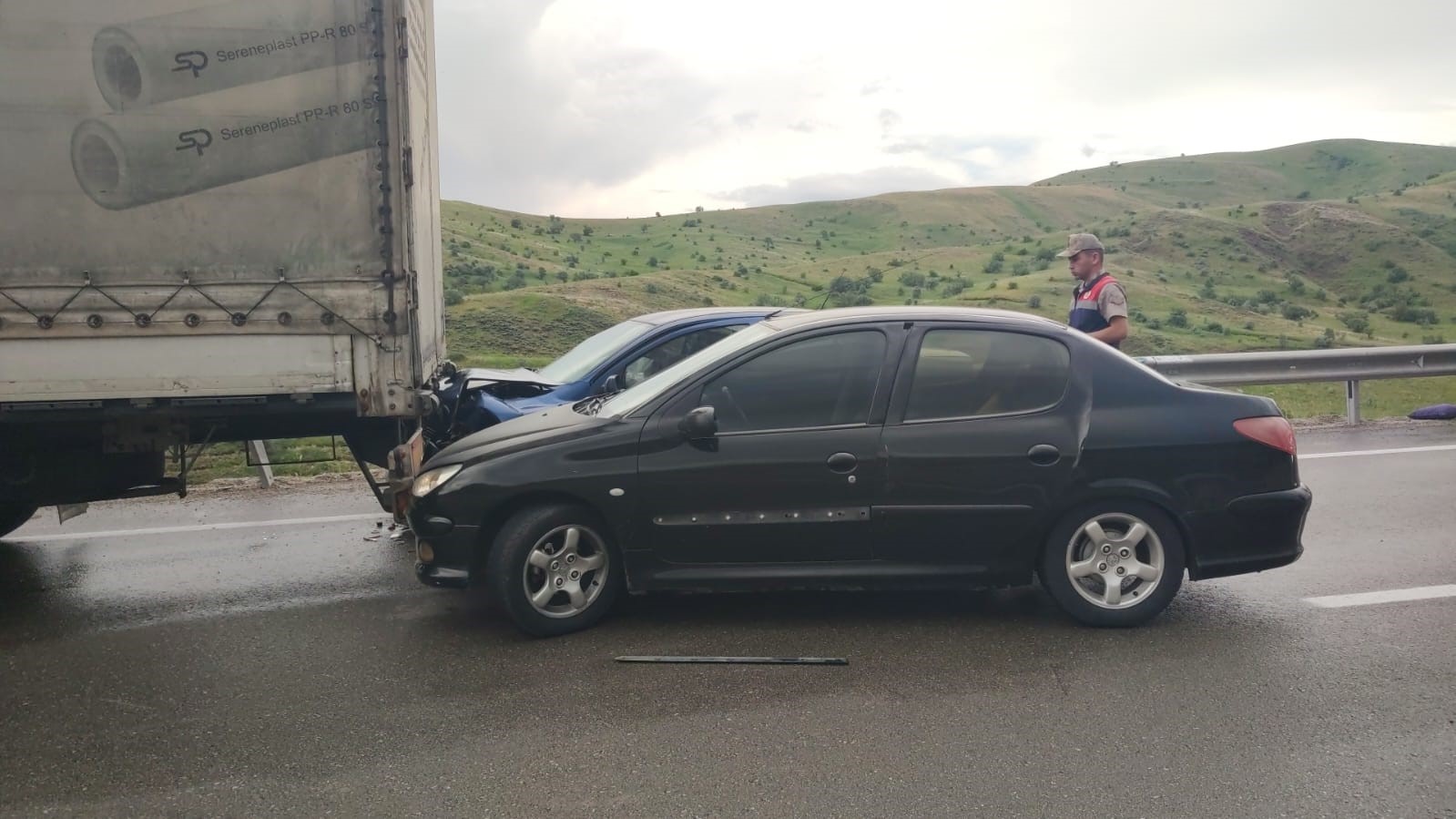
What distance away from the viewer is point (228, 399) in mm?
5434

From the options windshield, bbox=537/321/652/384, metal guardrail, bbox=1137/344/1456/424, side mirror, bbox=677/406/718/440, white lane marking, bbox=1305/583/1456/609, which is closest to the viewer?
Answer: side mirror, bbox=677/406/718/440

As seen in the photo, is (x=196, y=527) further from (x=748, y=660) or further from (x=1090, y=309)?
(x=1090, y=309)

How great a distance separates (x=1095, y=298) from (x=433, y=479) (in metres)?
4.54

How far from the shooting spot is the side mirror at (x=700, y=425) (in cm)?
509

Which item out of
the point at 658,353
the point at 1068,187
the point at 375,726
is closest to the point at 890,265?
the point at 658,353

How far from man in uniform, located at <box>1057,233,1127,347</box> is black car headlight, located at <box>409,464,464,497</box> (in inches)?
166

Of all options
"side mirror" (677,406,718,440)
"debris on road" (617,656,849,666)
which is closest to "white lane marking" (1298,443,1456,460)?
"debris on road" (617,656,849,666)

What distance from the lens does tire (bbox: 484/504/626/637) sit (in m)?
5.11

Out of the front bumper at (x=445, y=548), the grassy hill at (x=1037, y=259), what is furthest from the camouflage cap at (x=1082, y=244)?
the grassy hill at (x=1037, y=259)

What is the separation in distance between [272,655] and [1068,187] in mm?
128395

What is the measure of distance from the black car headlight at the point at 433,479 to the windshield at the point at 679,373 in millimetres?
754

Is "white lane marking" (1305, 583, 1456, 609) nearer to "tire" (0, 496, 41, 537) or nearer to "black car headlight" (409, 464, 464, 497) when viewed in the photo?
"black car headlight" (409, 464, 464, 497)

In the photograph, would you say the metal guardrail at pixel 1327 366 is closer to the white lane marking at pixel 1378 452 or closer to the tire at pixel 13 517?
the white lane marking at pixel 1378 452

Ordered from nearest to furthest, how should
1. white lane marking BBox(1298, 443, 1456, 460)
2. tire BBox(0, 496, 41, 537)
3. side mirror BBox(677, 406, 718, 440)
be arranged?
side mirror BBox(677, 406, 718, 440) < tire BBox(0, 496, 41, 537) < white lane marking BBox(1298, 443, 1456, 460)
